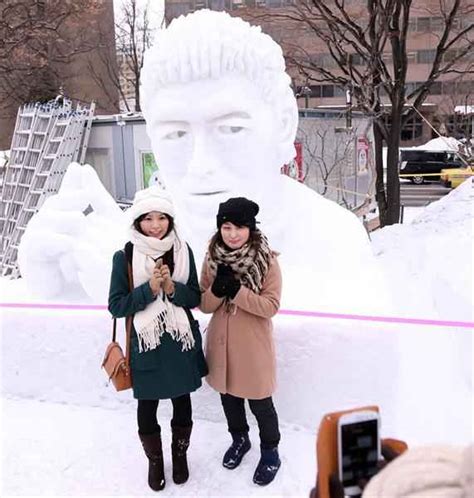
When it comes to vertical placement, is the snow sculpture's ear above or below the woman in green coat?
above

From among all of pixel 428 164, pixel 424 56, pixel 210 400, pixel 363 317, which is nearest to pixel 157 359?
pixel 210 400

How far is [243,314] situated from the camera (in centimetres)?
232

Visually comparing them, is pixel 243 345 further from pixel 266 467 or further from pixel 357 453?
pixel 357 453

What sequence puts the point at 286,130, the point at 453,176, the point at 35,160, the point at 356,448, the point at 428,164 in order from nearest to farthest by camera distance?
the point at 356,448
the point at 286,130
the point at 35,160
the point at 453,176
the point at 428,164

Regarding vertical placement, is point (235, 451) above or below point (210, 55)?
below

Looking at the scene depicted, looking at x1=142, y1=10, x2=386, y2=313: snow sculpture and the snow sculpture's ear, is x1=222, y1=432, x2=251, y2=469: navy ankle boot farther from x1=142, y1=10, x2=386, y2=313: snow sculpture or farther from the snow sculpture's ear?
the snow sculpture's ear

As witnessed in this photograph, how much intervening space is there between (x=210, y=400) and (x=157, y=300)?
90 centimetres

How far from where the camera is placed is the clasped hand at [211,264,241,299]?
2223 mm

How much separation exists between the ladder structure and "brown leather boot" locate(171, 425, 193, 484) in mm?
7332

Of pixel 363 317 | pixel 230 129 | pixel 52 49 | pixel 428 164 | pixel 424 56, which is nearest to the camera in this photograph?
pixel 363 317

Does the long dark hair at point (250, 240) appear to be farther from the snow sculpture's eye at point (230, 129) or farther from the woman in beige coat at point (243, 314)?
the snow sculpture's eye at point (230, 129)

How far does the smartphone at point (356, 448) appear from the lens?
129 cm

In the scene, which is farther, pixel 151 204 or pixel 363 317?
pixel 363 317

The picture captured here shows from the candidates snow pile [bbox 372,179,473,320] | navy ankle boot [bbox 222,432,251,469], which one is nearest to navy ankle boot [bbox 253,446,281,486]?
navy ankle boot [bbox 222,432,251,469]
